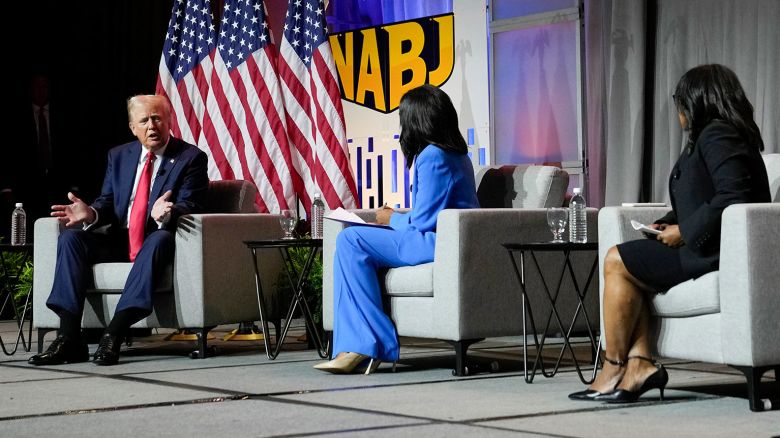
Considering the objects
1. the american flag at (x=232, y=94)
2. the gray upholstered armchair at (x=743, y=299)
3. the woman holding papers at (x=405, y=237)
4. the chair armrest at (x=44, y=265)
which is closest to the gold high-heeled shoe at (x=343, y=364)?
the woman holding papers at (x=405, y=237)

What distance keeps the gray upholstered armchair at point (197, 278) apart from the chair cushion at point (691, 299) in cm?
226

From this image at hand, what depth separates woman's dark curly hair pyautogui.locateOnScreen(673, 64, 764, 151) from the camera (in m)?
3.21

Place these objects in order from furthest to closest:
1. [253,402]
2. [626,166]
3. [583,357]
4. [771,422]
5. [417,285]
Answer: [626,166] → [583,357] → [417,285] → [253,402] → [771,422]

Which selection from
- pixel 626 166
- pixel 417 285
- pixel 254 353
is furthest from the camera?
pixel 626 166

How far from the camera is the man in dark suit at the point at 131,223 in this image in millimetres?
4766

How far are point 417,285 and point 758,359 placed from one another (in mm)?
1458

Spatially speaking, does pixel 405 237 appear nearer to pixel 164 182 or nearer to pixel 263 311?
pixel 263 311

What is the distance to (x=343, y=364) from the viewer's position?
415 cm

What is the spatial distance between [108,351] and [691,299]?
247cm

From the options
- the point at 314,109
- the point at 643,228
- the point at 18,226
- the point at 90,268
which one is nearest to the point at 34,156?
the point at 314,109

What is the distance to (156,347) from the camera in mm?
5660

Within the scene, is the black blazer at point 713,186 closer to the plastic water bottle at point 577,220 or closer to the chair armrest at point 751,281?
the chair armrest at point 751,281

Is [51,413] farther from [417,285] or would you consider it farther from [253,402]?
[417,285]

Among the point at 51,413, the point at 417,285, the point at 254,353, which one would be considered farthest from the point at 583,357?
the point at 51,413
